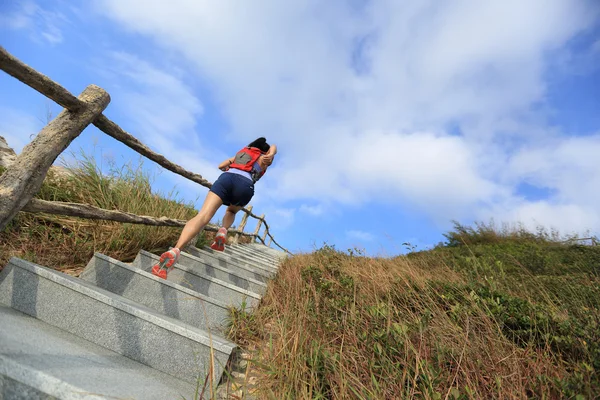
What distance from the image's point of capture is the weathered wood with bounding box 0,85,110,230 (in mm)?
1863

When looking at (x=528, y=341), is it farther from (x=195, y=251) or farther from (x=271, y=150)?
(x=195, y=251)

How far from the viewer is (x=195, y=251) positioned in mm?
4422

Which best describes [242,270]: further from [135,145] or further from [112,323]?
[112,323]

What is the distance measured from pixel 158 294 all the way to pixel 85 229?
1510 millimetres

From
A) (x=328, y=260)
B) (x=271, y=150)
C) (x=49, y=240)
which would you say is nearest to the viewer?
(x=49, y=240)

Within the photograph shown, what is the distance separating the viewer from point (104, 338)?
2.00 metres

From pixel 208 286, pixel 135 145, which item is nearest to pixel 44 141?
pixel 135 145

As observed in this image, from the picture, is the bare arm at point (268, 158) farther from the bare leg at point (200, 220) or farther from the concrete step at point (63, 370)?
the concrete step at point (63, 370)

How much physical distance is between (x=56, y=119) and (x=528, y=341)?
296 cm

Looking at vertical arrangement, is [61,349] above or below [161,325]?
below

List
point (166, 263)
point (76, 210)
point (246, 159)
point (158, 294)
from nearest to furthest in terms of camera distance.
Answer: point (76, 210) → point (158, 294) → point (166, 263) → point (246, 159)

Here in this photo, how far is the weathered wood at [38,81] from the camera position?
5.57ft

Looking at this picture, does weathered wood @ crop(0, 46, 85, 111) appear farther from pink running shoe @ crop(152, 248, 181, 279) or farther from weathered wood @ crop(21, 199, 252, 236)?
pink running shoe @ crop(152, 248, 181, 279)

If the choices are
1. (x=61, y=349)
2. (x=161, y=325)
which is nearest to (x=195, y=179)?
(x=161, y=325)
